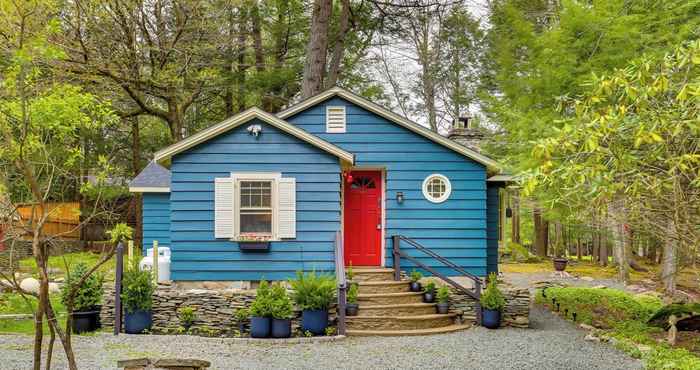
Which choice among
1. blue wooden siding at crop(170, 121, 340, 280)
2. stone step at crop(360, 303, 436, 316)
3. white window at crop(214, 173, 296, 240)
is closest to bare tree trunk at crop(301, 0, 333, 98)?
blue wooden siding at crop(170, 121, 340, 280)

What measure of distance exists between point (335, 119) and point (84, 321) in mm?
5697

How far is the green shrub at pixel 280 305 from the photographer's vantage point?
28.7 feet

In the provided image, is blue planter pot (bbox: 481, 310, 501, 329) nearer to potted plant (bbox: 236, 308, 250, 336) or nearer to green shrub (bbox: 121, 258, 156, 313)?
potted plant (bbox: 236, 308, 250, 336)

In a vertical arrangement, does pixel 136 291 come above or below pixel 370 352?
above

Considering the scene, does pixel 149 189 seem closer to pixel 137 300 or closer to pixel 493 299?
pixel 137 300

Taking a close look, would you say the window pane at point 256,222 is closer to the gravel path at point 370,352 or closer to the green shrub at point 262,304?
the green shrub at point 262,304

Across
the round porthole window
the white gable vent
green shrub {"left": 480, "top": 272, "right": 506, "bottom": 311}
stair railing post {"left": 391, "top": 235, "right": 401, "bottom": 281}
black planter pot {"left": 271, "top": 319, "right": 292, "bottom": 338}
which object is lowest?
black planter pot {"left": 271, "top": 319, "right": 292, "bottom": 338}

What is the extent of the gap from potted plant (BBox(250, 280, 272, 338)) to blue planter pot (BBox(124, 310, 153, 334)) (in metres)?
1.74

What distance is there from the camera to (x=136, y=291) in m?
9.01

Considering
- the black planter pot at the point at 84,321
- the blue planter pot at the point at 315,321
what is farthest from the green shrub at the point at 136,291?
the blue planter pot at the point at 315,321

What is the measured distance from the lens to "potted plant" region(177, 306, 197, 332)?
9.32m

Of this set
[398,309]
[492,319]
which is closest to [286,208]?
[398,309]

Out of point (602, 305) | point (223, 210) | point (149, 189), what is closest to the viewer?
point (223, 210)

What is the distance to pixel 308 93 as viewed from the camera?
1622 centimetres
